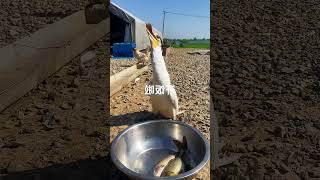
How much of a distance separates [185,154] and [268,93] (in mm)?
1553

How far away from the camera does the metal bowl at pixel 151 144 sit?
235cm

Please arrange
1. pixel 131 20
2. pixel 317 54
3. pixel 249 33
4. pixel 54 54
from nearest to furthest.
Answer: pixel 54 54 → pixel 317 54 → pixel 249 33 → pixel 131 20

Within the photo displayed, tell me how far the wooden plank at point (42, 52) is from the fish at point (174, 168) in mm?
1710

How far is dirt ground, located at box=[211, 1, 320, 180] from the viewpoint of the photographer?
239cm

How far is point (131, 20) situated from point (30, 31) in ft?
18.1

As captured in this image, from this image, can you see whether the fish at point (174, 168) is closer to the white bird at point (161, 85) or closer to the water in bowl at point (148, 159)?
the water in bowl at point (148, 159)

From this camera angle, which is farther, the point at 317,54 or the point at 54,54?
the point at 317,54

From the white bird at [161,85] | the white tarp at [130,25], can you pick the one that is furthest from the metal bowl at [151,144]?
the white tarp at [130,25]

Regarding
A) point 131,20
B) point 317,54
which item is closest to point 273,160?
point 317,54

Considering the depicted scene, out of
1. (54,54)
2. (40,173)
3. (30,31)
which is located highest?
(30,31)

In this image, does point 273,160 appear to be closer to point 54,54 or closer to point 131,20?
point 54,54

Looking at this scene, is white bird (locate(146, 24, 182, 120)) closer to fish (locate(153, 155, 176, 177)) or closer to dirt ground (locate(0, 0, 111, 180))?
dirt ground (locate(0, 0, 111, 180))

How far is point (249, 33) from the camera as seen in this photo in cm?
612

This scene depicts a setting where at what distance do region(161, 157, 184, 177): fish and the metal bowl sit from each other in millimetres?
155
